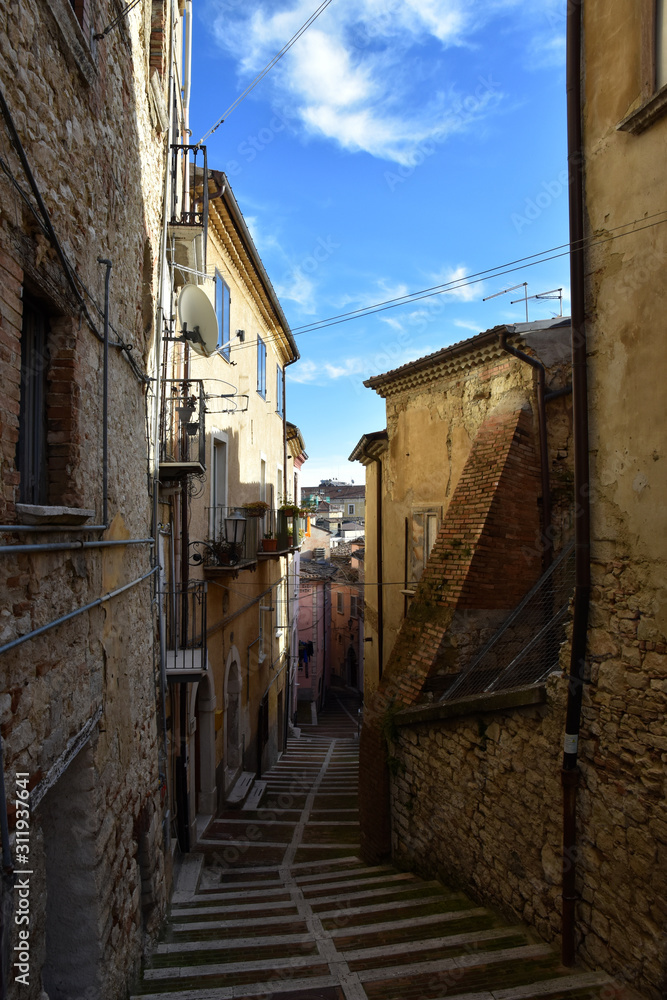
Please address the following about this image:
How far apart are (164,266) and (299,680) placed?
28.0 m

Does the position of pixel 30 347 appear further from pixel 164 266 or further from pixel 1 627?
pixel 164 266

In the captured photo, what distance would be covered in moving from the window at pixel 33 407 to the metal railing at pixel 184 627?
11.4 ft

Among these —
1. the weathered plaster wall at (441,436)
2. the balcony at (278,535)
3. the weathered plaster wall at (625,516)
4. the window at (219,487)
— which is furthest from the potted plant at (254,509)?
the weathered plaster wall at (625,516)

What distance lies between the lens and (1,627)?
9.09ft

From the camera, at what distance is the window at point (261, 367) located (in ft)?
48.3

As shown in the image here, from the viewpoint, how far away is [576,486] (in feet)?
16.8

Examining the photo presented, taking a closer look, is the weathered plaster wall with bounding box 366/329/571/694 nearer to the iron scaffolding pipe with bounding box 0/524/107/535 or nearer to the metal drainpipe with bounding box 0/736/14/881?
the iron scaffolding pipe with bounding box 0/524/107/535

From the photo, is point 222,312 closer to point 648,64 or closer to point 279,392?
point 648,64

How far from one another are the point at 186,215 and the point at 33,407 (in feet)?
18.9

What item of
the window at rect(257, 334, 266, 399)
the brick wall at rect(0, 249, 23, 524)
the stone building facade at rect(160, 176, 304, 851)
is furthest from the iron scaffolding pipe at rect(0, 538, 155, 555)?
the window at rect(257, 334, 266, 399)

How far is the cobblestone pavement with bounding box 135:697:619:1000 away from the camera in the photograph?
456 cm

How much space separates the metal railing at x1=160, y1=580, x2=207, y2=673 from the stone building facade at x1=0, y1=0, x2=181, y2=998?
1.32 m

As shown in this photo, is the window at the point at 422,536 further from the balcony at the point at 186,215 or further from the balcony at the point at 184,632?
the balcony at the point at 186,215

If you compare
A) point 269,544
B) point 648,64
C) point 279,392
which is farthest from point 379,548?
point 648,64
